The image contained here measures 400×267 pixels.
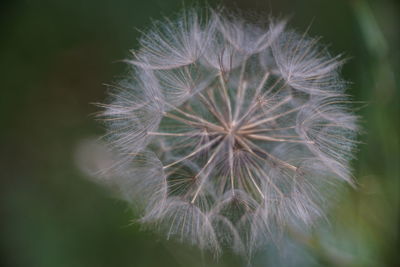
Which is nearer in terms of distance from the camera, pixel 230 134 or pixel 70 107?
pixel 230 134

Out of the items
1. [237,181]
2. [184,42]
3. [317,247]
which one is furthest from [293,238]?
[184,42]

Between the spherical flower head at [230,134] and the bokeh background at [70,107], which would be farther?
the bokeh background at [70,107]

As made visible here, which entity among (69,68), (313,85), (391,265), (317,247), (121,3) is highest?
(121,3)

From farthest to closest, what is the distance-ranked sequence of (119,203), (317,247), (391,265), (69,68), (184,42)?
(69,68) → (119,203) → (391,265) → (317,247) → (184,42)

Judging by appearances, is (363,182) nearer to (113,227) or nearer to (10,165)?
(113,227)

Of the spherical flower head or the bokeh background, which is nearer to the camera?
the spherical flower head

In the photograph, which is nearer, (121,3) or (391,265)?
(391,265)

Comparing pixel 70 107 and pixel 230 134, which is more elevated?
pixel 70 107

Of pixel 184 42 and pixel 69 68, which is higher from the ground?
pixel 69 68
